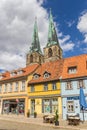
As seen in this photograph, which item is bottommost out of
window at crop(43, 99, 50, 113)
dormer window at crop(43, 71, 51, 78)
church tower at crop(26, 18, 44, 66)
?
window at crop(43, 99, 50, 113)

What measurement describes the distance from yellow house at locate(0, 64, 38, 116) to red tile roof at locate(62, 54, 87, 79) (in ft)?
25.2

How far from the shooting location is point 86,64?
105 feet

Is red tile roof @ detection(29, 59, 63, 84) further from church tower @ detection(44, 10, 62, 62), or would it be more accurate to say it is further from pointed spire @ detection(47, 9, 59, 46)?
pointed spire @ detection(47, 9, 59, 46)

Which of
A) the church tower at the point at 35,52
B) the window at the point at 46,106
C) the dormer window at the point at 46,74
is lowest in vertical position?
the window at the point at 46,106

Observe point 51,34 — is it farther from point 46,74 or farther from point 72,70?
point 72,70

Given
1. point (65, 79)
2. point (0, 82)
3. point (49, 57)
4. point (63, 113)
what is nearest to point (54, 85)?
point (65, 79)

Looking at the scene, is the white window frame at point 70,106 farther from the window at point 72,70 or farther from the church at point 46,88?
the window at point 72,70

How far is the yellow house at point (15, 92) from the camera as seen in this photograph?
1460 inches

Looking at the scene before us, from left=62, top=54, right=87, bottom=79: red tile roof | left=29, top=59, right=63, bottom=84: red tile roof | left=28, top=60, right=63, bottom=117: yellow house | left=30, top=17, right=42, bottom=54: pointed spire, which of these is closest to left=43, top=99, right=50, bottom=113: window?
left=28, top=60, right=63, bottom=117: yellow house

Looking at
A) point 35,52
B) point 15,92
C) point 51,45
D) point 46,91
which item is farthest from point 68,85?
point 35,52

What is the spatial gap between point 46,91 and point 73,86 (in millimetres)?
5434

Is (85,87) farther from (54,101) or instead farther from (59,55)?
(59,55)

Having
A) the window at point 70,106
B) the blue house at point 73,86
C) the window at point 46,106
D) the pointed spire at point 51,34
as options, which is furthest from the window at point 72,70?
the pointed spire at point 51,34

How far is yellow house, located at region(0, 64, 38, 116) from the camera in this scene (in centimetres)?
3709
